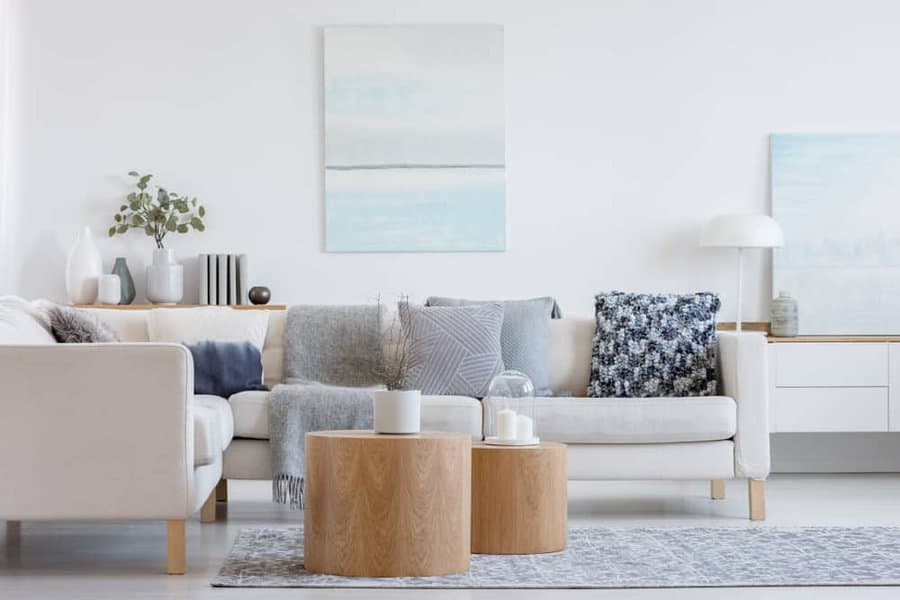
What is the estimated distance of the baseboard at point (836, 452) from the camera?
646 centimetres

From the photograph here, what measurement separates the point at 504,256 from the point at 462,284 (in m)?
0.25

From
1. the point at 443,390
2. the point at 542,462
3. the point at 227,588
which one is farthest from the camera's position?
the point at 443,390

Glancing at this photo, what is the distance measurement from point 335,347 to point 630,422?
1.30 m

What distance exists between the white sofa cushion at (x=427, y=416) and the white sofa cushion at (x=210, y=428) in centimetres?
4

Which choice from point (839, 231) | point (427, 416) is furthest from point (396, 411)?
point (839, 231)

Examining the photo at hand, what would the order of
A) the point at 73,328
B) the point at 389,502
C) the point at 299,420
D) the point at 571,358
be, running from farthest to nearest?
the point at 571,358
the point at 299,420
the point at 73,328
the point at 389,502

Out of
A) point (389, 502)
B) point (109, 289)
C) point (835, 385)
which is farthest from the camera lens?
point (109, 289)

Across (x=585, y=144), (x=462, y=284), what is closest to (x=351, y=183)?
(x=462, y=284)

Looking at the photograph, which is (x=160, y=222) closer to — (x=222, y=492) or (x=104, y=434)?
(x=222, y=492)

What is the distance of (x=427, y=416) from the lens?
185 inches

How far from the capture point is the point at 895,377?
6.02 metres

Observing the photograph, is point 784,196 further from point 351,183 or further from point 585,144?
point 351,183

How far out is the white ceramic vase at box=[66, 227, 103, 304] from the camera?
20.2 ft

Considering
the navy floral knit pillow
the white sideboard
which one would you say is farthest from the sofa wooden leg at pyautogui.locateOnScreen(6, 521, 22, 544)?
the white sideboard
